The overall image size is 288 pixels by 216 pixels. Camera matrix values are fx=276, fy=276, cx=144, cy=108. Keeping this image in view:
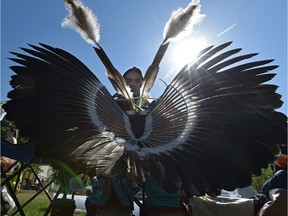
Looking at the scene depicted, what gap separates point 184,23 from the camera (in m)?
2.26

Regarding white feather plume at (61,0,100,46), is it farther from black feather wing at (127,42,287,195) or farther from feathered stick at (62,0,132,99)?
black feather wing at (127,42,287,195)

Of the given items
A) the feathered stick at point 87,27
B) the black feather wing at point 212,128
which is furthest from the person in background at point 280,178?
the feathered stick at point 87,27

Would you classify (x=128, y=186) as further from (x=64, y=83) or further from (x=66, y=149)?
(x=64, y=83)

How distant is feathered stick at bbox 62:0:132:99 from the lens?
201cm

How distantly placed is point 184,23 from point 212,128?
1.09 meters

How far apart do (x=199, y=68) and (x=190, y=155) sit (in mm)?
619

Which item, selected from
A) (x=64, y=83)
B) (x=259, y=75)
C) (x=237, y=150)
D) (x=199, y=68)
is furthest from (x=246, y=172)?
(x=64, y=83)

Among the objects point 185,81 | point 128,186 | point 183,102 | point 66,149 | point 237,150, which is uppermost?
point 185,81

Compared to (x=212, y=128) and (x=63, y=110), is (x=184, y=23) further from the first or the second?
(x=63, y=110)

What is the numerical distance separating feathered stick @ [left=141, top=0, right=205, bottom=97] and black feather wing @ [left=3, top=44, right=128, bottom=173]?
0.63 metres

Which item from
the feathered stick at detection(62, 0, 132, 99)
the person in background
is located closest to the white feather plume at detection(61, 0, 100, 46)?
the feathered stick at detection(62, 0, 132, 99)

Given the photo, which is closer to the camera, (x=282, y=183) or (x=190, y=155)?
(x=190, y=155)

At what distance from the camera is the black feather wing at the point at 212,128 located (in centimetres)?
127

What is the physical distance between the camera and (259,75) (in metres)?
1.60
